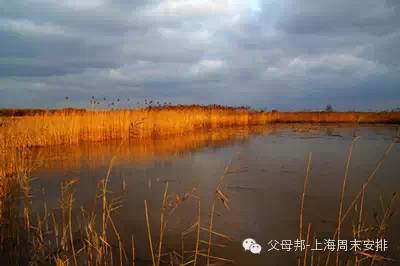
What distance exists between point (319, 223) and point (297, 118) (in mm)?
21673

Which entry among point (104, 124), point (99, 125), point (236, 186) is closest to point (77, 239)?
point (236, 186)

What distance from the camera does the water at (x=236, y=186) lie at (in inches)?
133

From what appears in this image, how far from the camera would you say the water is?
11.1 feet

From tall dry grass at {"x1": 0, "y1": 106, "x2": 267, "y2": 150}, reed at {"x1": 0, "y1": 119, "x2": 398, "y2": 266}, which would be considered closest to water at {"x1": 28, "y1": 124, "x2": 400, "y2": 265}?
reed at {"x1": 0, "y1": 119, "x2": 398, "y2": 266}

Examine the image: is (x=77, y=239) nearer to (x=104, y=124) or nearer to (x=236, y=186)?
(x=236, y=186)

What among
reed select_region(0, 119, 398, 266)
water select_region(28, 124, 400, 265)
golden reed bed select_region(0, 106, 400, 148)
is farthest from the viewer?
golden reed bed select_region(0, 106, 400, 148)

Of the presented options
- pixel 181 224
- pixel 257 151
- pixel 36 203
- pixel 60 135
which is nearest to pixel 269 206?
pixel 181 224

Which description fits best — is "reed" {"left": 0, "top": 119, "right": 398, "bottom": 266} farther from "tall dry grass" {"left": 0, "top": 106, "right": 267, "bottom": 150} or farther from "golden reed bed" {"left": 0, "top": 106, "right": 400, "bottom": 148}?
"tall dry grass" {"left": 0, "top": 106, "right": 267, "bottom": 150}

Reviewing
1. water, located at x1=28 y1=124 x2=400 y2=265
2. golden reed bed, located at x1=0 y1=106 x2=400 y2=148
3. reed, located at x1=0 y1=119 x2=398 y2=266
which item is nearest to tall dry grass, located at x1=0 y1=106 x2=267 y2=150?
golden reed bed, located at x1=0 y1=106 x2=400 y2=148

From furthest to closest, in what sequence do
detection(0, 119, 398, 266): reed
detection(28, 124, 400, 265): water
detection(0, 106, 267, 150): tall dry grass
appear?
1. detection(0, 106, 267, 150): tall dry grass
2. detection(28, 124, 400, 265): water
3. detection(0, 119, 398, 266): reed

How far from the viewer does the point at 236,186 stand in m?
5.27

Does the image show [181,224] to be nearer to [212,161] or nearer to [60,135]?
[212,161]

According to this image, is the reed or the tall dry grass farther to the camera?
the tall dry grass

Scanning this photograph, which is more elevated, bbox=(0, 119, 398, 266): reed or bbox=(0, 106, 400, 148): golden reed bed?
bbox=(0, 106, 400, 148): golden reed bed
